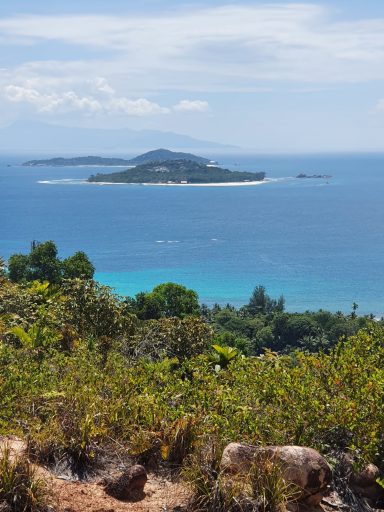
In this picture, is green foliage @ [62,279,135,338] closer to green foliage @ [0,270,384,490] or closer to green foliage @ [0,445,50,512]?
green foliage @ [0,270,384,490]

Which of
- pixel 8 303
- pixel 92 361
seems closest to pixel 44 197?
pixel 8 303

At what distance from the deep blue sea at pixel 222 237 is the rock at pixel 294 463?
201ft

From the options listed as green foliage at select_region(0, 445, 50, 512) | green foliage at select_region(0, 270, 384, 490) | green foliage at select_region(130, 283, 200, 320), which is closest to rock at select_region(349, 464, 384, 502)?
green foliage at select_region(0, 270, 384, 490)

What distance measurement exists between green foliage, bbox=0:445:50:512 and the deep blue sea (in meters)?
62.9

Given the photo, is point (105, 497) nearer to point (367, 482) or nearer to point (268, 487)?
point (268, 487)

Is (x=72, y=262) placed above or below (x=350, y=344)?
below

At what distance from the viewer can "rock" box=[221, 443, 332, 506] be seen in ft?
21.4

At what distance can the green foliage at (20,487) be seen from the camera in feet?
19.4

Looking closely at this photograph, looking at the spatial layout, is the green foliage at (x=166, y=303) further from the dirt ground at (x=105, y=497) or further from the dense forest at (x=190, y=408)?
the dirt ground at (x=105, y=497)

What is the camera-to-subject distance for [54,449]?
23.3 feet

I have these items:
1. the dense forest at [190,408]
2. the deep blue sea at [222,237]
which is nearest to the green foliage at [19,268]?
the deep blue sea at [222,237]

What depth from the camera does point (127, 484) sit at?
669 centimetres

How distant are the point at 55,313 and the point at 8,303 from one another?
2752 mm

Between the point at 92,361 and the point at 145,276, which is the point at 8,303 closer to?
the point at 92,361
